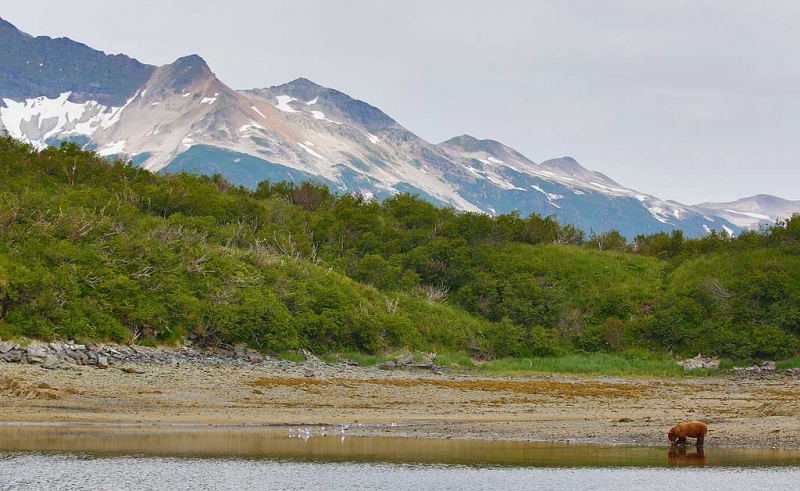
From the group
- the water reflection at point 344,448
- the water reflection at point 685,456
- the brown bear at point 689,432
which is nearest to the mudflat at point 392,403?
the brown bear at point 689,432

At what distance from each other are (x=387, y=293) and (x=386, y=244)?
8.25 meters

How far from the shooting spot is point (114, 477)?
764 inches

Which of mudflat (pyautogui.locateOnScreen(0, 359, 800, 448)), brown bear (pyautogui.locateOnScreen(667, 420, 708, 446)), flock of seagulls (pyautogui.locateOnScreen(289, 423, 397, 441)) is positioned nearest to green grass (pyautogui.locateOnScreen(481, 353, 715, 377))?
mudflat (pyautogui.locateOnScreen(0, 359, 800, 448))

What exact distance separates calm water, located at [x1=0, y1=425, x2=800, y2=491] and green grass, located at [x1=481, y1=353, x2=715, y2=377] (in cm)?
2818

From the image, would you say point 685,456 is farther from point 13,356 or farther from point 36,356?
point 13,356

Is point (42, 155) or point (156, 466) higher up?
point (42, 155)

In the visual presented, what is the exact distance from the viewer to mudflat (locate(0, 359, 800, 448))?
2703cm

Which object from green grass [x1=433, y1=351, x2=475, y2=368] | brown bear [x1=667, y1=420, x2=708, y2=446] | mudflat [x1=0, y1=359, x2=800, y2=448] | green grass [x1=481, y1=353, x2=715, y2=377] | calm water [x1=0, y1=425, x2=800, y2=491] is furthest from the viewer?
green grass [x1=481, y1=353, x2=715, y2=377]

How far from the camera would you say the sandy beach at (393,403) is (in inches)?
1064

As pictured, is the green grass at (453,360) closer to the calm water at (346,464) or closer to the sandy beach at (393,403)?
the sandy beach at (393,403)

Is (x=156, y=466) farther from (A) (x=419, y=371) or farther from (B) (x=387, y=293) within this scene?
(B) (x=387, y=293)

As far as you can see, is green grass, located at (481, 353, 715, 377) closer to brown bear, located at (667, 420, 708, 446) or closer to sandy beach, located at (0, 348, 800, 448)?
sandy beach, located at (0, 348, 800, 448)

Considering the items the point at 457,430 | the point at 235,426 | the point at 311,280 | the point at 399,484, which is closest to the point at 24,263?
the point at 311,280

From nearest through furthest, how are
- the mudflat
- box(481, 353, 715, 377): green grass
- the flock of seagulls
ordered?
the flock of seagulls
the mudflat
box(481, 353, 715, 377): green grass
